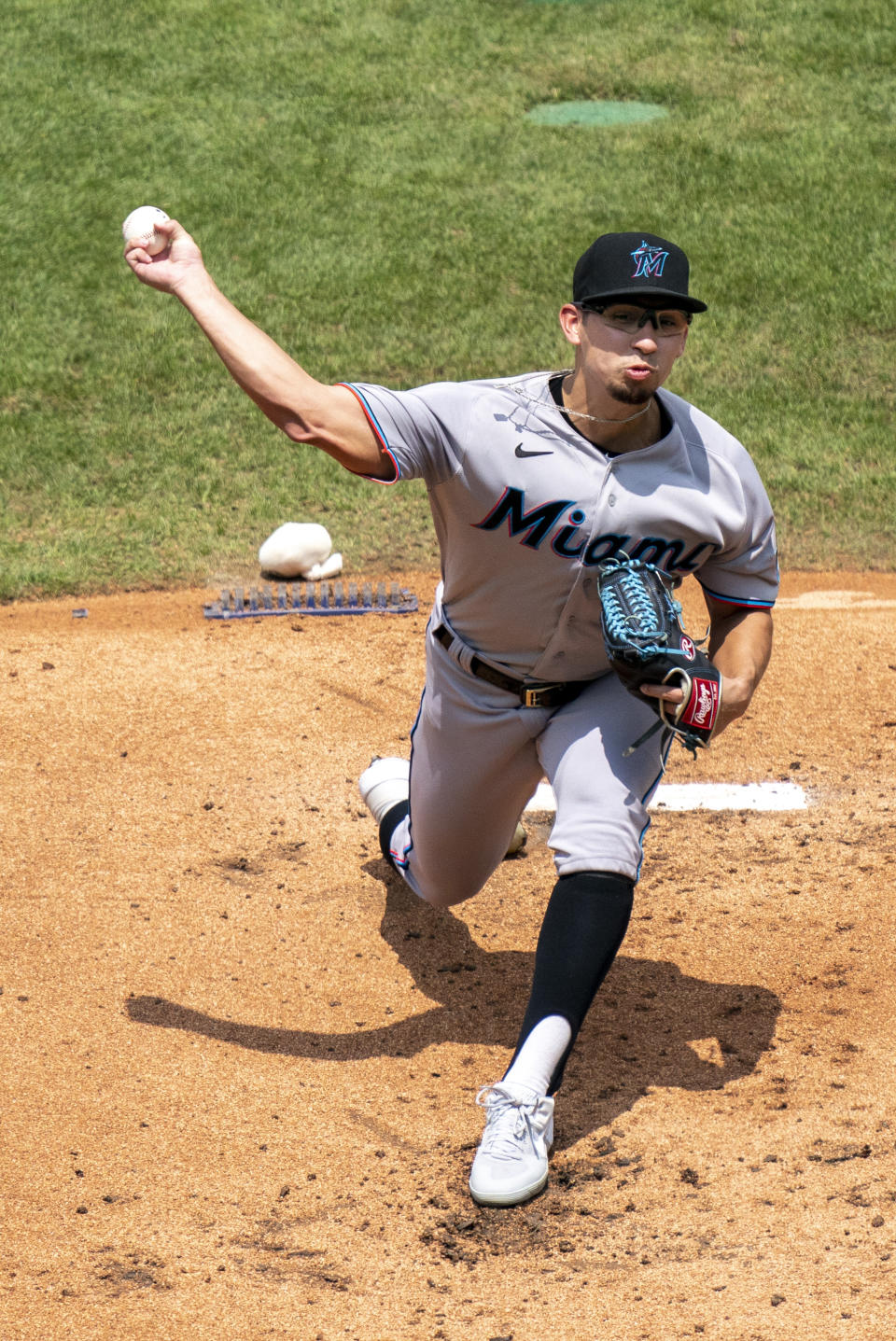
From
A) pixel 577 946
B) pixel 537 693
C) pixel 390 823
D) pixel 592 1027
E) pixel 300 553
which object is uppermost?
pixel 537 693

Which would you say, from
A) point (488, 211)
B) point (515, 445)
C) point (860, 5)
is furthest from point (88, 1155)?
point (860, 5)

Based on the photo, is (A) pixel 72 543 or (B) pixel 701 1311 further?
(A) pixel 72 543

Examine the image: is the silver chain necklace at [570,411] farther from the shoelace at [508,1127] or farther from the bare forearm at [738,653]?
the shoelace at [508,1127]

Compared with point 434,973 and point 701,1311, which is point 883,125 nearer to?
point 434,973

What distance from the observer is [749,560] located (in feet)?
10.8

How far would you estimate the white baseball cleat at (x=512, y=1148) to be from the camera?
2.81m

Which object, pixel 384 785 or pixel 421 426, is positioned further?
pixel 384 785

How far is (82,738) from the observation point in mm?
4887

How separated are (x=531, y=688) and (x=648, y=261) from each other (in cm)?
94

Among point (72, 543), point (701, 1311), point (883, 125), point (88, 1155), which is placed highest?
point (883, 125)

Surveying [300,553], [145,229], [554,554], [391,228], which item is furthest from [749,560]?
[391,228]

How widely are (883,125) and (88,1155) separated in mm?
9221

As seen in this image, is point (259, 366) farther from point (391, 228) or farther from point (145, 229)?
point (391, 228)

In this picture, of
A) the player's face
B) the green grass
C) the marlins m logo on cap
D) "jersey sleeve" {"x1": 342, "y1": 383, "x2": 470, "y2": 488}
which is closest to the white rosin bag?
the green grass
